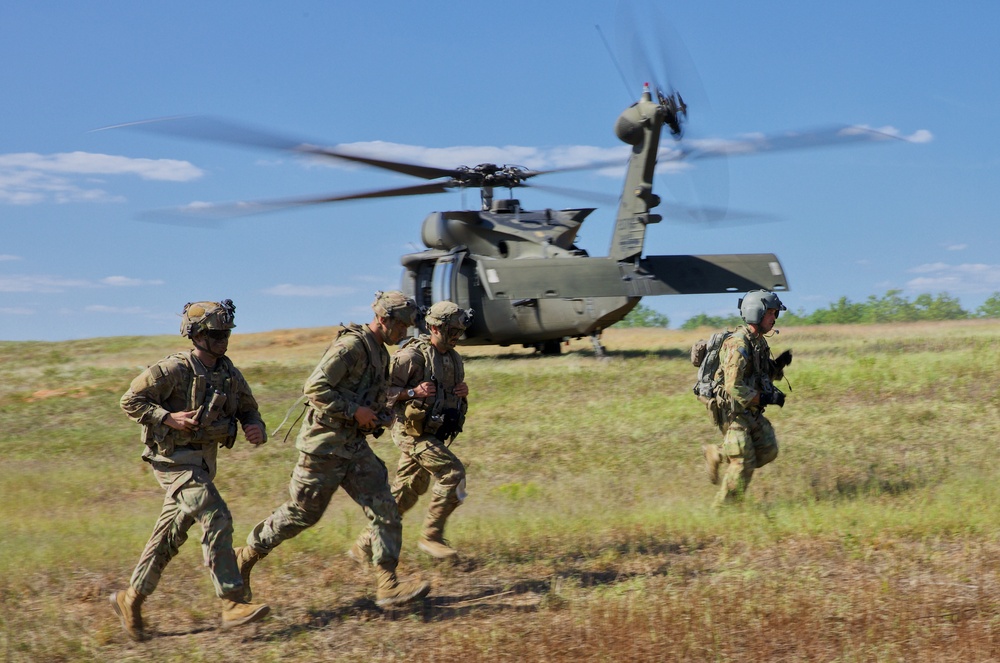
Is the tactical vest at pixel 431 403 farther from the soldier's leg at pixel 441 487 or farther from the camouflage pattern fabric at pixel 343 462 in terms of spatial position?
the camouflage pattern fabric at pixel 343 462

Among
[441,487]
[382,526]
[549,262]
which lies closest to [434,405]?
[441,487]

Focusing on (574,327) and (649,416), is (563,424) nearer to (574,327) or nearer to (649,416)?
(649,416)

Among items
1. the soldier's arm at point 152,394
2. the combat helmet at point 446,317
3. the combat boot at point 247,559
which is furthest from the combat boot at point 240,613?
the combat helmet at point 446,317

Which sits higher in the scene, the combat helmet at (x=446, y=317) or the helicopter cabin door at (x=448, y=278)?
the helicopter cabin door at (x=448, y=278)

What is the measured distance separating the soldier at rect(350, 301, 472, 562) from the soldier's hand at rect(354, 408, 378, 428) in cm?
76

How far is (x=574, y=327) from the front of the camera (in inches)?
868

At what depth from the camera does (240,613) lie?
6301 mm

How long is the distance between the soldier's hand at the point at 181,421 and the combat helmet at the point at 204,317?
1.64 feet

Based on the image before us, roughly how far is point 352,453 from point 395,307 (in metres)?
0.99

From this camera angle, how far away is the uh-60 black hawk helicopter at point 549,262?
1997cm

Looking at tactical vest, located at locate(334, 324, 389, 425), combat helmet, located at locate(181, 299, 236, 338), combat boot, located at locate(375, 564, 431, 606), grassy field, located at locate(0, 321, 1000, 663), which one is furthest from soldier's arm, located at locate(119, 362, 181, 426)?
combat boot, located at locate(375, 564, 431, 606)

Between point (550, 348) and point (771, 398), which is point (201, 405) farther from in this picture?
point (550, 348)

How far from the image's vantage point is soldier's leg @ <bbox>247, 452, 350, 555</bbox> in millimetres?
6656

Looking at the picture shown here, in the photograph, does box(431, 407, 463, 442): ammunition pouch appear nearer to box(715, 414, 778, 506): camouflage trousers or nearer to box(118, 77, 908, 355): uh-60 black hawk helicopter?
box(715, 414, 778, 506): camouflage trousers
